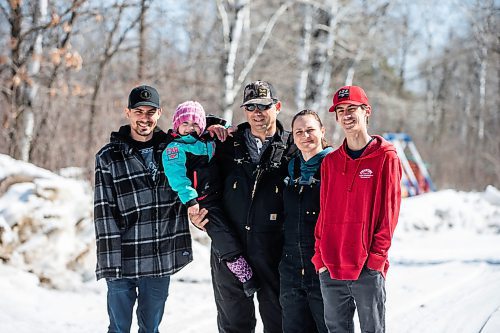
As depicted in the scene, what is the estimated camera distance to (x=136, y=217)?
11.7 ft

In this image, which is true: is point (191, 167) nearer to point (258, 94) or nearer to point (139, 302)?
point (258, 94)

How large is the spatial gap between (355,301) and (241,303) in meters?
0.85

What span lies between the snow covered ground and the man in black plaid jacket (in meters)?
1.29

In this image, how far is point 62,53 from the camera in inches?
299

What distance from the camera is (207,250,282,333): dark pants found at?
351 cm

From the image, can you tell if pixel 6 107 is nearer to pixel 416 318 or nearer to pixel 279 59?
pixel 416 318

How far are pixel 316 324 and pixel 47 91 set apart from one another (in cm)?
624

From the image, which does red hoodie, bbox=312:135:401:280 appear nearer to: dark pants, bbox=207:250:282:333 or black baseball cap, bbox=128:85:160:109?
dark pants, bbox=207:250:282:333

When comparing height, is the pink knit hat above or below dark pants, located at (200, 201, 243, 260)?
above

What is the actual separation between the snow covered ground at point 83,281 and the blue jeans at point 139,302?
121 centimetres

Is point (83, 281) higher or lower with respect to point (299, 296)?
lower

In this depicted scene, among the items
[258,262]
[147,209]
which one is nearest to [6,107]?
[147,209]

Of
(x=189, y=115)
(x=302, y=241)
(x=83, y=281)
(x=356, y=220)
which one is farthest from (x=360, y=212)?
(x=83, y=281)

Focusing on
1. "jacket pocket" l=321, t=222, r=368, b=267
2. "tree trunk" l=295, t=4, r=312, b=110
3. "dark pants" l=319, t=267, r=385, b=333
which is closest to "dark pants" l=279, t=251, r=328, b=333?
"dark pants" l=319, t=267, r=385, b=333
